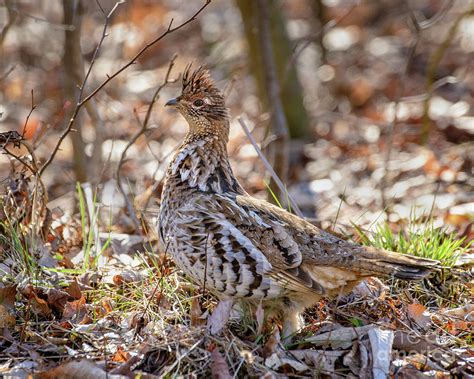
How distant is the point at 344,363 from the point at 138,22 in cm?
1147

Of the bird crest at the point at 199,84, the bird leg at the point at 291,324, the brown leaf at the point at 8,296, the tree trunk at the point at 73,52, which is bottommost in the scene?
the bird leg at the point at 291,324

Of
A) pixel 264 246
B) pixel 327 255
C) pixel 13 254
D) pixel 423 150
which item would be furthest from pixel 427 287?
pixel 423 150

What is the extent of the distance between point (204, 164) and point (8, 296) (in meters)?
1.51

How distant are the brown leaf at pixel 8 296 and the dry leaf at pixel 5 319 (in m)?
0.16

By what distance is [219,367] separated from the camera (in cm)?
402

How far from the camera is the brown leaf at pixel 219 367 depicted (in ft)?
13.1

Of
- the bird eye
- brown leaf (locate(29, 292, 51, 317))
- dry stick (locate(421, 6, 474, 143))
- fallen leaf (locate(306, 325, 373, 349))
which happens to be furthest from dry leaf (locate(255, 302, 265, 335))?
dry stick (locate(421, 6, 474, 143))

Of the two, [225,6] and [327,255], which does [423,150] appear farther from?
[225,6]

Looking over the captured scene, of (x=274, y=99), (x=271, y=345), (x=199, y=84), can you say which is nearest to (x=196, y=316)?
(x=271, y=345)

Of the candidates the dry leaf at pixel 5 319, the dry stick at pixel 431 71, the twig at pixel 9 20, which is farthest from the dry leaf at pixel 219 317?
the dry stick at pixel 431 71

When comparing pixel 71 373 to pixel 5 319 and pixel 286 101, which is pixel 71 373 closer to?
pixel 5 319

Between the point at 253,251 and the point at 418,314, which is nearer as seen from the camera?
the point at 253,251

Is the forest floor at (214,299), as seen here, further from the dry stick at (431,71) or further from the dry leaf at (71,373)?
the dry stick at (431,71)

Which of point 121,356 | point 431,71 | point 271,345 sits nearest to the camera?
point 121,356
